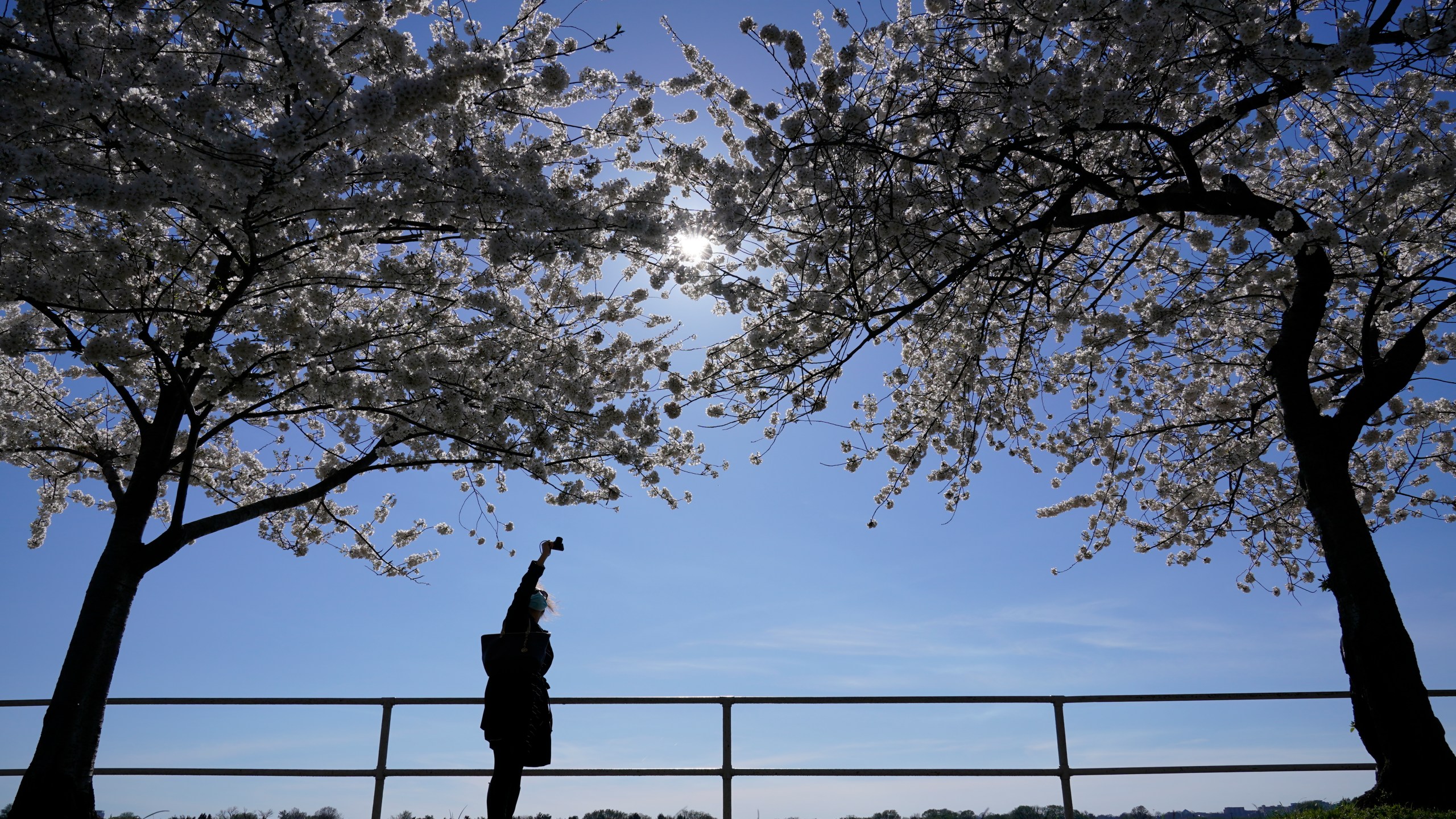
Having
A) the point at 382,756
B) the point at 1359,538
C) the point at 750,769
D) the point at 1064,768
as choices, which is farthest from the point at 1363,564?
the point at 382,756

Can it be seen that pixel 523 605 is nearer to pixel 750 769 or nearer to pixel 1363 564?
pixel 750 769

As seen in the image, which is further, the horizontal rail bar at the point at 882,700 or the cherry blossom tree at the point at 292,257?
the horizontal rail bar at the point at 882,700

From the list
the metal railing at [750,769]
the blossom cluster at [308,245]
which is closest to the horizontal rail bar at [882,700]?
the metal railing at [750,769]

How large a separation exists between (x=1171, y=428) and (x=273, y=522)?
405 inches

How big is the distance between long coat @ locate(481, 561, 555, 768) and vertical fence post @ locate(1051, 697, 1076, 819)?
389 centimetres

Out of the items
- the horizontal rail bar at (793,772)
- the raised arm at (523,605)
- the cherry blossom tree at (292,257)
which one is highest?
the cherry blossom tree at (292,257)

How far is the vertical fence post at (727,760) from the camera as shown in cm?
645

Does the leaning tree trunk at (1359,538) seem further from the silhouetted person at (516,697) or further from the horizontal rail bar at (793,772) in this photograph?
the silhouetted person at (516,697)

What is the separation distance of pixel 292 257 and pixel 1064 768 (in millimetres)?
7268

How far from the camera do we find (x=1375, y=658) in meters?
6.18

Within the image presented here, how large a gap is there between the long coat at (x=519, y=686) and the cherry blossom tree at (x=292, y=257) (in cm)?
243

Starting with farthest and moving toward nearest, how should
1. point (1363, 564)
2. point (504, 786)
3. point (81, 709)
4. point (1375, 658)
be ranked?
point (81, 709), point (1363, 564), point (1375, 658), point (504, 786)

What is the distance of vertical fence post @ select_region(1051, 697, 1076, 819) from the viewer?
649 cm

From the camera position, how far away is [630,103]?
712 cm
